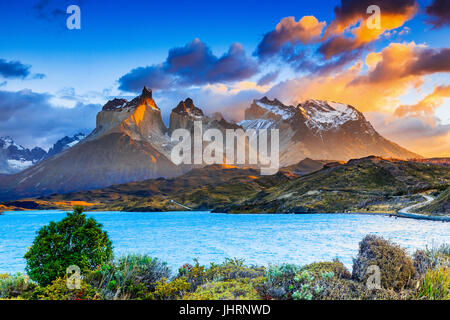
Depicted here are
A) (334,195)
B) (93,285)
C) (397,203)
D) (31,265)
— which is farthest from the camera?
(334,195)

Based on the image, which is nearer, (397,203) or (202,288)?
(202,288)

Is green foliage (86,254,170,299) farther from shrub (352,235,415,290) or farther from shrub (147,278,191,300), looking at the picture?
shrub (352,235,415,290)

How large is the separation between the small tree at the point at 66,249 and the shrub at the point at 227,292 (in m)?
5.06

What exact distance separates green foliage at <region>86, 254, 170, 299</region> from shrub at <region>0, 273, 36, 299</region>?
221cm

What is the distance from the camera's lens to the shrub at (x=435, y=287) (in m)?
9.69

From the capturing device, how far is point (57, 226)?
13.8 metres

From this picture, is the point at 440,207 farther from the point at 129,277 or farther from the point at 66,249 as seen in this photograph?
the point at 66,249

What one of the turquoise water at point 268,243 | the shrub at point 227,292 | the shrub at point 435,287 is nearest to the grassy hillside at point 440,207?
the turquoise water at point 268,243

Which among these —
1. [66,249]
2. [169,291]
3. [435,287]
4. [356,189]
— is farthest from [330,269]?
[356,189]
